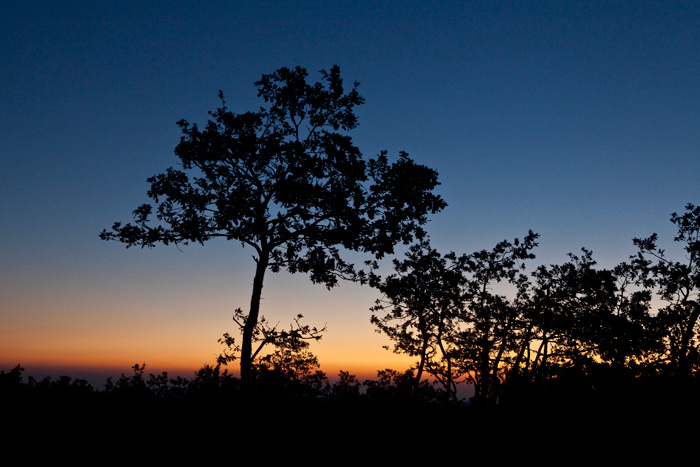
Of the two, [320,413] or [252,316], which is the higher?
[252,316]

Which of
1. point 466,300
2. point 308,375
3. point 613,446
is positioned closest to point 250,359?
point 308,375

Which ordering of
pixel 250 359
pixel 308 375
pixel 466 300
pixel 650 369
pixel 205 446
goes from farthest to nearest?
1. pixel 466 300
2. pixel 250 359
3. pixel 308 375
4. pixel 650 369
5. pixel 205 446

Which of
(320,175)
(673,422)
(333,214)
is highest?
(320,175)

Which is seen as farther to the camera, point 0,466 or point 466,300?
point 466,300

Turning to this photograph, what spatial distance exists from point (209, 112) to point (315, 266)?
8.08 meters

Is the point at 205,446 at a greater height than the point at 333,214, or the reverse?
the point at 333,214

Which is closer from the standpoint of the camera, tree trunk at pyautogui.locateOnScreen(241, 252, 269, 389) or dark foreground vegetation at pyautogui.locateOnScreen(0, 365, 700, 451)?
dark foreground vegetation at pyautogui.locateOnScreen(0, 365, 700, 451)

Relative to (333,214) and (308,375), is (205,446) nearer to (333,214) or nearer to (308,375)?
(308,375)

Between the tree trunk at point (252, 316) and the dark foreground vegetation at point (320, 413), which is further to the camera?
the tree trunk at point (252, 316)

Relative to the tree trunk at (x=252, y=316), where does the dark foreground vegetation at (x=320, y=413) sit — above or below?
below

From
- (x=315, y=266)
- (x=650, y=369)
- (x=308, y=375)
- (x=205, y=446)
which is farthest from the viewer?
(x=315, y=266)

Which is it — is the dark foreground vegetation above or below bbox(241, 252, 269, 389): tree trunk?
below

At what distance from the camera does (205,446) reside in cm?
905

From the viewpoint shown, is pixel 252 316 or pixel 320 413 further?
pixel 252 316
